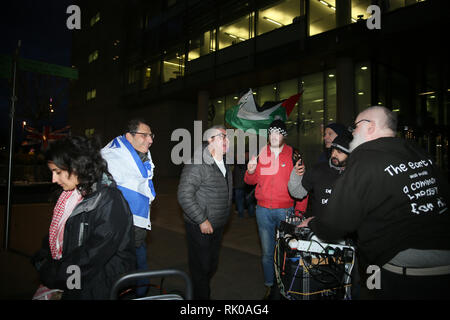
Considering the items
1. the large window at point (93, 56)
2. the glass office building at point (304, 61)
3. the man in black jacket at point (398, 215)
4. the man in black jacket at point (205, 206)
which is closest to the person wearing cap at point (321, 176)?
the man in black jacket at point (205, 206)

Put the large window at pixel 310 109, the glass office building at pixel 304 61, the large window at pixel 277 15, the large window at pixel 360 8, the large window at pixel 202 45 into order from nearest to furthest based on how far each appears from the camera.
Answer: the glass office building at pixel 304 61, the large window at pixel 360 8, the large window at pixel 310 109, the large window at pixel 277 15, the large window at pixel 202 45

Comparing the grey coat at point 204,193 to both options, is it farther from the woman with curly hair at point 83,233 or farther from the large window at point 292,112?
the large window at point 292,112

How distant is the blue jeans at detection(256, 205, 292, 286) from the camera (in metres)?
3.51

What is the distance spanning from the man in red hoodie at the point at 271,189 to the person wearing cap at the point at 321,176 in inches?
8.5

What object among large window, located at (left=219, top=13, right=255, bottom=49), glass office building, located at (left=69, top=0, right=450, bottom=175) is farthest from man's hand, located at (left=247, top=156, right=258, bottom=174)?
large window, located at (left=219, top=13, right=255, bottom=49)

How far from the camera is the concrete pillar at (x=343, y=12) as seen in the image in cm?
1279

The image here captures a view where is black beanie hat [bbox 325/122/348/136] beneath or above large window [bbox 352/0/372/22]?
beneath

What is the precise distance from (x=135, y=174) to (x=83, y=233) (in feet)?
3.89

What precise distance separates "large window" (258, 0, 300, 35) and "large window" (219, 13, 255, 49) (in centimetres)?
76

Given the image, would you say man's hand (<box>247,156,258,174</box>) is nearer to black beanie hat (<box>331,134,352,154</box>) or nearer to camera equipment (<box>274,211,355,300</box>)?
black beanie hat (<box>331,134,352,154</box>)

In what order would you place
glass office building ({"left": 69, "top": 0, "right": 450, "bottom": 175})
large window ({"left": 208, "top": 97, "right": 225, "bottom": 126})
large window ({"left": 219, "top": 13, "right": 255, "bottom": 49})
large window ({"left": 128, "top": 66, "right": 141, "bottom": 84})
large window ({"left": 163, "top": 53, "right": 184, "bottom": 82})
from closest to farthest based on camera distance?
glass office building ({"left": 69, "top": 0, "right": 450, "bottom": 175}) < large window ({"left": 219, "top": 13, "right": 255, "bottom": 49}) < large window ({"left": 208, "top": 97, "right": 225, "bottom": 126}) < large window ({"left": 163, "top": 53, "right": 184, "bottom": 82}) < large window ({"left": 128, "top": 66, "right": 141, "bottom": 84})

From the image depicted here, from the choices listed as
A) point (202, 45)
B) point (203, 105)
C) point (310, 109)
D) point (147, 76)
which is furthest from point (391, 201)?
point (147, 76)

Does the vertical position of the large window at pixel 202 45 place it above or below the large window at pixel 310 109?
above
